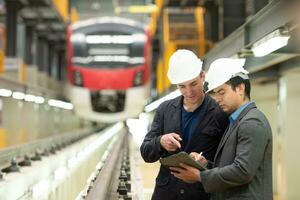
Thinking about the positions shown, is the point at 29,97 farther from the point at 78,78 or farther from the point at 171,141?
the point at 171,141

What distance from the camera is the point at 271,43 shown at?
545 centimetres

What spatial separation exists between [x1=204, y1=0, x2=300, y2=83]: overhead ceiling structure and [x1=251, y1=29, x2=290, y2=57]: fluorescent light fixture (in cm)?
3

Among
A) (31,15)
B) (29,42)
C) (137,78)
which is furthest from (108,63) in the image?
(29,42)

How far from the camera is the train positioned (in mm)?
15508

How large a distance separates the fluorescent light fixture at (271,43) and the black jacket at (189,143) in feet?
4.60

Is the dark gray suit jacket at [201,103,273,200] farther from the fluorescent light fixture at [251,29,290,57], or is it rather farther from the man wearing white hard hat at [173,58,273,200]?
the fluorescent light fixture at [251,29,290,57]

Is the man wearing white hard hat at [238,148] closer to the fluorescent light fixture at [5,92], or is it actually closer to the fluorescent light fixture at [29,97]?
the fluorescent light fixture at [5,92]

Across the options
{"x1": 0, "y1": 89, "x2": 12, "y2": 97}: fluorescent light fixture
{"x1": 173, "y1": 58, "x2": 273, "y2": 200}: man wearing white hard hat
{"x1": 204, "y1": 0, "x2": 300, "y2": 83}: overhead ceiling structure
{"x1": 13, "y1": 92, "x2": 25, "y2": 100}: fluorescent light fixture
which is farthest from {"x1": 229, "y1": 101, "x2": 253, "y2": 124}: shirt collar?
{"x1": 13, "y1": 92, "x2": 25, "y2": 100}: fluorescent light fixture

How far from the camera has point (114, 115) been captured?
16.5 metres

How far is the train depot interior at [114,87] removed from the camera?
6.12m

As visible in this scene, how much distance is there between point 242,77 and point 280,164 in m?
6.70

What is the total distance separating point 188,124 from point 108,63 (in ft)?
38.6

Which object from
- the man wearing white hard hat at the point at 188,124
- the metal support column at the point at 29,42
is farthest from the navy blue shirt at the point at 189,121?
the metal support column at the point at 29,42

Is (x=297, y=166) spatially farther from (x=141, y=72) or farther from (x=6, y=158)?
(x=141, y=72)
